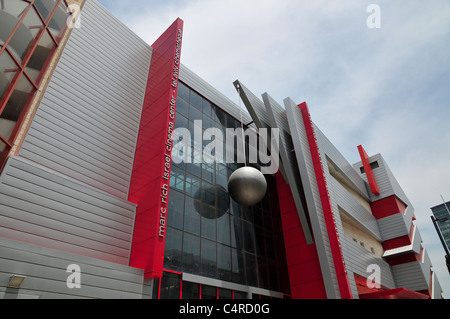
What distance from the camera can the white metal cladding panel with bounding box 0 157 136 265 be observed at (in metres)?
11.1

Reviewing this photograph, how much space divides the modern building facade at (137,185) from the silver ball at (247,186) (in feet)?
10.7

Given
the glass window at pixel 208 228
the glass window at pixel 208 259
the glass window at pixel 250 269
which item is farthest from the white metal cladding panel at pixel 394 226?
the glass window at pixel 208 259

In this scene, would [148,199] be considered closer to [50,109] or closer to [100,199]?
[100,199]

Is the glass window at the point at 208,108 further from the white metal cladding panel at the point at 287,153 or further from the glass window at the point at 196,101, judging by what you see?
the white metal cladding panel at the point at 287,153

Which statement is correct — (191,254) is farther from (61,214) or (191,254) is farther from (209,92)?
(209,92)

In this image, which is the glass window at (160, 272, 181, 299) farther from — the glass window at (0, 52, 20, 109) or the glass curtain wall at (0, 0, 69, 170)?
the glass window at (0, 52, 20, 109)

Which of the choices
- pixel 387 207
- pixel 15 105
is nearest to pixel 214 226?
pixel 15 105

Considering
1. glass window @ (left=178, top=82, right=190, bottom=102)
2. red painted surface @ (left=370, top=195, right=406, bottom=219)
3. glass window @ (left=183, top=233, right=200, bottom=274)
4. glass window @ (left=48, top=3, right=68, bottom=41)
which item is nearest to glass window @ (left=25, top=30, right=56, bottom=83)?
glass window @ (left=48, top=3, right=68, bottom=41)

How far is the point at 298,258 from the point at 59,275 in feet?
50.0

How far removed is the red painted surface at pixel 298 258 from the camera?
752 inches

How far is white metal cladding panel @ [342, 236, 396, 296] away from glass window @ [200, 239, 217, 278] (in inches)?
352

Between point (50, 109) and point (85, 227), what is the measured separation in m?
5.95

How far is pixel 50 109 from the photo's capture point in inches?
563
